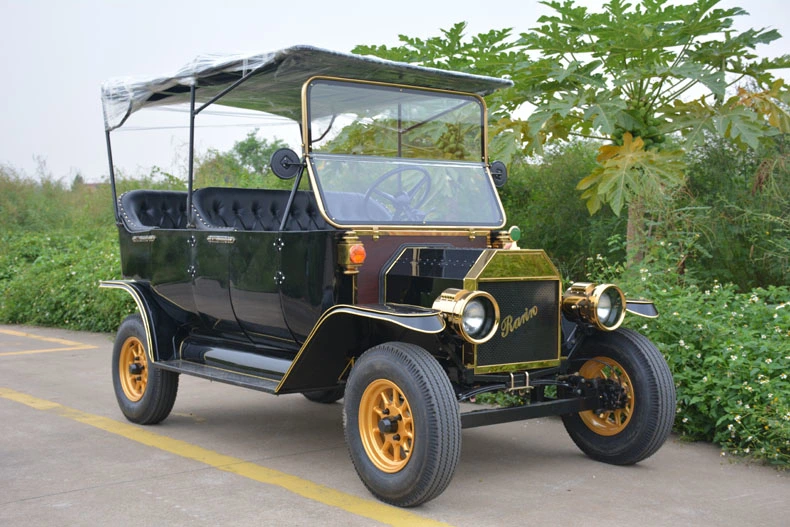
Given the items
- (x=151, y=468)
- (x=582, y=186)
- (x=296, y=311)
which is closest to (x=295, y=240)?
(x=296, y=311)

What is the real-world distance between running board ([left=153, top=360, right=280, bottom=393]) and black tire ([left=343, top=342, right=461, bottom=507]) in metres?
0.71

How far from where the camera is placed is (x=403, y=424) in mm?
4809

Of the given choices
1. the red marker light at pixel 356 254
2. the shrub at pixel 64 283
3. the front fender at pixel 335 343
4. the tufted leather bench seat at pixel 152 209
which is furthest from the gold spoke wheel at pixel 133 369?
the shrub at pixel 64 283

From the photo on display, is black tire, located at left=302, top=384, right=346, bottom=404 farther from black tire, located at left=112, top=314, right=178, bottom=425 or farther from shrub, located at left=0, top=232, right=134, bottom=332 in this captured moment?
shrub, located at left=0, top=232, right=134, bottom=332

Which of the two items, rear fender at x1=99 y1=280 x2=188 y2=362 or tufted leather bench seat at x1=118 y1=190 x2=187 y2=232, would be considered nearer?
rear fender at x1=99 y1=280 x2=188 y2=362

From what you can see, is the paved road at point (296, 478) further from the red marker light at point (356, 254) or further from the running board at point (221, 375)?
the red marker light at point (356, 254)

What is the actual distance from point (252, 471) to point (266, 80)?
100 inches

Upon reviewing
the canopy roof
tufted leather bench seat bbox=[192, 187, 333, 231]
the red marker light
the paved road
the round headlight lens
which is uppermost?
the canopy roof

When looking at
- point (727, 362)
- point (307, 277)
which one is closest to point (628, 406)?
point (727, 362)

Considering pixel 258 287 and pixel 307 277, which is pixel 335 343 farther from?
pixel 258 287

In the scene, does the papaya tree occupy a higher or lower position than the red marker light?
higher

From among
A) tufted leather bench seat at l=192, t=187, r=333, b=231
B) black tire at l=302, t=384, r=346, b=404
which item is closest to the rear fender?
tufted leather bench seat at l=192, t=187, r=333, b=231

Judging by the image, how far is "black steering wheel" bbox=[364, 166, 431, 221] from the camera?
5.83 m

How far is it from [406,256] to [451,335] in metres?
0.73
